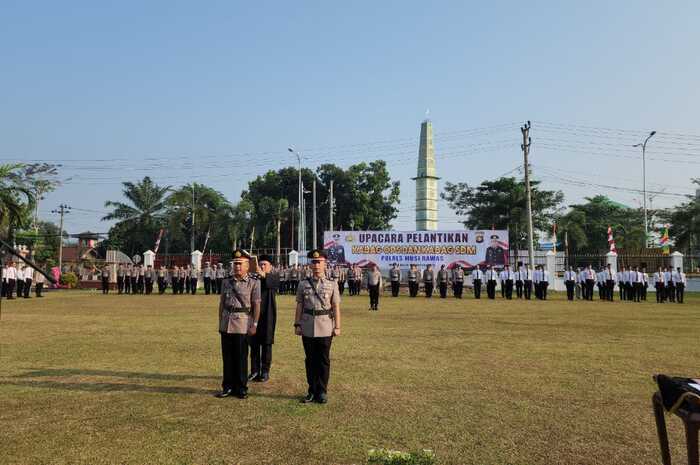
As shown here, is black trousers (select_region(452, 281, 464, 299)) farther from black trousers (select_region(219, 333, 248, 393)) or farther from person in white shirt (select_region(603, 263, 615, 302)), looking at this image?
black trousers (select_region(219, 333, 248, 393))

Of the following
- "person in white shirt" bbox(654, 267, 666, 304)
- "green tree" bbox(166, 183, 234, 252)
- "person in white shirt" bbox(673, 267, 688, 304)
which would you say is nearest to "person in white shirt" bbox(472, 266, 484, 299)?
"person in white shirt" bbox(654, 267, 666, 304)

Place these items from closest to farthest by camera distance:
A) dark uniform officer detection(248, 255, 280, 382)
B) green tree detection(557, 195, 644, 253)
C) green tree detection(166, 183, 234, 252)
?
dark uniform officer detection(248, 255, 280, 382)
green tree detection(166, 183, 234, 252)
green tree detection(557, 195, 644, 253)

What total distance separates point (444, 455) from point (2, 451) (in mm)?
3557

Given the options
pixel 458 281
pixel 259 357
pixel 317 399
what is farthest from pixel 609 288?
pixel 317 399

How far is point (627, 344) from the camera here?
405 inches

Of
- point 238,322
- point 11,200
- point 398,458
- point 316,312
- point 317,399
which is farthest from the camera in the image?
point 11,200

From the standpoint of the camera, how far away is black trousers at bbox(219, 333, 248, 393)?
6.36 m

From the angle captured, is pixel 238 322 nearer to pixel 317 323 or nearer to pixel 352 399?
pixel 317 323

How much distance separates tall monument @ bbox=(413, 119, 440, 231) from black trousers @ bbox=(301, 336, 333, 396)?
54.5 metres

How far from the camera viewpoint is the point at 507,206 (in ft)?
162

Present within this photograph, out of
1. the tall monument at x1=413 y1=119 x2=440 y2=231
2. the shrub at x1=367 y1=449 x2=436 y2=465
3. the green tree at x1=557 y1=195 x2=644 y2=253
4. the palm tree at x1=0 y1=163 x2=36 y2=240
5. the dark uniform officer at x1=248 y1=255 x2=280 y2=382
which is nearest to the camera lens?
the shrub at x1=367 y1=449 x2=436 y2=465

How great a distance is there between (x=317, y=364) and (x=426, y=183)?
2179 inches

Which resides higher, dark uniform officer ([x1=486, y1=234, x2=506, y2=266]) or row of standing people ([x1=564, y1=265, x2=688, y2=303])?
dark uniform officer ([x1=486, y1=234, x2=506, y2=266])

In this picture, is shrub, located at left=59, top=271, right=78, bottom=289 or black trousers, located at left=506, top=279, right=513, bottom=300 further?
shrub, located at left=59, top=271, right=78, bottom=289
